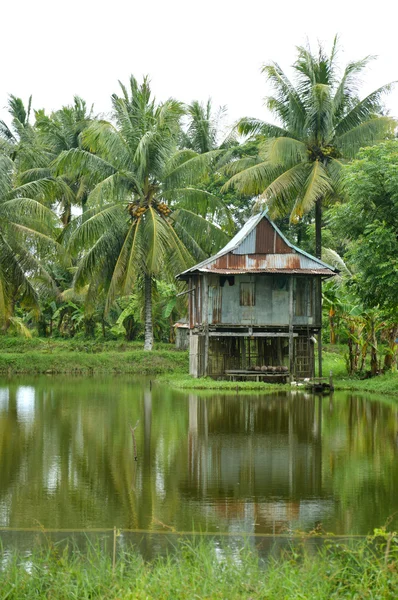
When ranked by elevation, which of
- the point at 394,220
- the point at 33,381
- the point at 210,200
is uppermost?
the point at 210,200

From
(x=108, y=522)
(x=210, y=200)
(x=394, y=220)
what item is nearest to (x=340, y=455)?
(x=108, y=522)

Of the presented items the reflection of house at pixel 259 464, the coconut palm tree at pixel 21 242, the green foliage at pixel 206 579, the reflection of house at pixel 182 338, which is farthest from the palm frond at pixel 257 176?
the green foliage at pixel 206 579

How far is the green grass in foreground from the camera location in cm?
559

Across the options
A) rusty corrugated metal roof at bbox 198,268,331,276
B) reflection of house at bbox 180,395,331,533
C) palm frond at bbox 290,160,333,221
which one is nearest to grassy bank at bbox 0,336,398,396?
rusty corrugated metal roof at bbox 198,268,331,276

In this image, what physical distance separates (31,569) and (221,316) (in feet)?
75.7

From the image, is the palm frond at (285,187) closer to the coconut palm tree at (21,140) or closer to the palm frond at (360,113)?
the palm frond at (360,113)

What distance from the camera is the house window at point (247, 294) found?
29297 millimetres

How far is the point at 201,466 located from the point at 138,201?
920 inches

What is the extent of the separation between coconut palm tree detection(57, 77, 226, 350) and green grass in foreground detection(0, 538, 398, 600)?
25.6 m

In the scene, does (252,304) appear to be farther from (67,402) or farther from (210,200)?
(67,402)

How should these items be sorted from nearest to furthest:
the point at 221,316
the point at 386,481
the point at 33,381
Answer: the point at 386,481, the point at 221,316, the point at 33,381

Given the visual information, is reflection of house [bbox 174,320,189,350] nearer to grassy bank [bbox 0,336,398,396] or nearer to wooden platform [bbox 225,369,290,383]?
grassy bank [bbox 0,336,398,396]

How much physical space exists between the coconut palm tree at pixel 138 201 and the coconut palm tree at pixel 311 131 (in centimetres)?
342

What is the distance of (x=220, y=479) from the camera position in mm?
11172
